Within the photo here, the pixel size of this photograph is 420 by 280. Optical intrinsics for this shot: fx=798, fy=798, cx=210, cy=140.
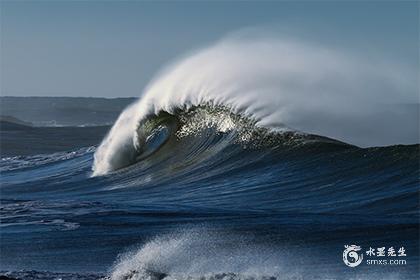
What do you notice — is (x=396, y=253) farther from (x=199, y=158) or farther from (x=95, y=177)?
(x=95, y=177)

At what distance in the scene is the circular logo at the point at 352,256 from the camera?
6988mm

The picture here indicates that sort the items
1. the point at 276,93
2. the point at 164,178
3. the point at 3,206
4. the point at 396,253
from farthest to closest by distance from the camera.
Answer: the point at 276,93 < the point at 164,178 < the point at 3,206 < the point at 396,253

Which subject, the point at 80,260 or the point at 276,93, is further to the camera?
the point at 276,93

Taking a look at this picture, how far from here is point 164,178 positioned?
13.8m

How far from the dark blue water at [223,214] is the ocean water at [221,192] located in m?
0.02

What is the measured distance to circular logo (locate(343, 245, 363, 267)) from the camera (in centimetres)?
699

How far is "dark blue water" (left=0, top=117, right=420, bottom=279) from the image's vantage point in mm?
7160

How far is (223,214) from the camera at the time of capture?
955 centimetres

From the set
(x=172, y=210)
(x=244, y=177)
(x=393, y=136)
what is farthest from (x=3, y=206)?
(x=393, y=136)

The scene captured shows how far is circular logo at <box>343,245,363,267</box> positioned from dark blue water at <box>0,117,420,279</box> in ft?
0.21

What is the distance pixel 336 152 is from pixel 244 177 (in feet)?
4.95

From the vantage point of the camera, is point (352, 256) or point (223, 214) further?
point (223, 214)

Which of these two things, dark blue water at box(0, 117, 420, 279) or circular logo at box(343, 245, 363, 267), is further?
dark blue water at box(0, 117, 420, 279)

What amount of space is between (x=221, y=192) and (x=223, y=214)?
2098mm
